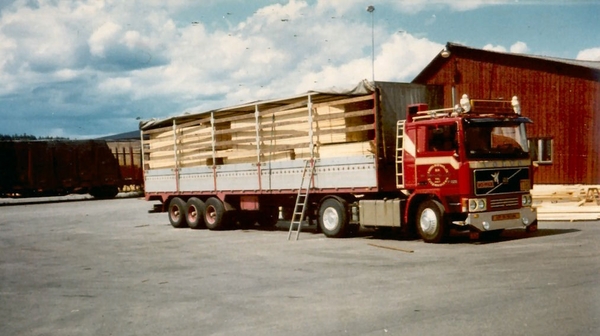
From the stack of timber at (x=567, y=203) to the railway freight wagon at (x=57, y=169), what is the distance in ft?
86.9

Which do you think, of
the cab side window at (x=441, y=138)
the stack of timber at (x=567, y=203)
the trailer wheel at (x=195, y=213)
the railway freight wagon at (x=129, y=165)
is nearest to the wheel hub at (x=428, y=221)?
the cab side window at (x=441, y=138)

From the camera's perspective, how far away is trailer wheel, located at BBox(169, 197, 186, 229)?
20438 mm

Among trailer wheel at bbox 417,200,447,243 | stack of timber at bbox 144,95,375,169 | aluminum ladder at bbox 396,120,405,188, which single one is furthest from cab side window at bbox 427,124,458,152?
stack of timber at bbox 144,95,375,169

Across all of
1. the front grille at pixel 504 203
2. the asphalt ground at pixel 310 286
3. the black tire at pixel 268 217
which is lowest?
the asphalt ground at pixel 310 286

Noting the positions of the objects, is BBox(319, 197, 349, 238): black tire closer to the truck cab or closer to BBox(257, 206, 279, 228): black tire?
the truck cab

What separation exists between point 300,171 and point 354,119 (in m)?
1.98

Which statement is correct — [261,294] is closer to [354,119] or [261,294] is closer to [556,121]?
[354,119]

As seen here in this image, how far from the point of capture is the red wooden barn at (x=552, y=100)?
26.2 m

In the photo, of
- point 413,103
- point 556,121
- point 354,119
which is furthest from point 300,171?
point 556,121

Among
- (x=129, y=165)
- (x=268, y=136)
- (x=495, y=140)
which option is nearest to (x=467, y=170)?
(x=495, y=140)

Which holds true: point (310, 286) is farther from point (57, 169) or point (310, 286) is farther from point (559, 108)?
→ point (57, 169)

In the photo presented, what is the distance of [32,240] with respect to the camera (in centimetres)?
1778

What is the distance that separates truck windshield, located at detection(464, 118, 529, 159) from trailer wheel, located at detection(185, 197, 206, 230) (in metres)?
9.07

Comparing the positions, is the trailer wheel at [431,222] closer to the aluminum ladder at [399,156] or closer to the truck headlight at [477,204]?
the truck headlight at [477,204]
